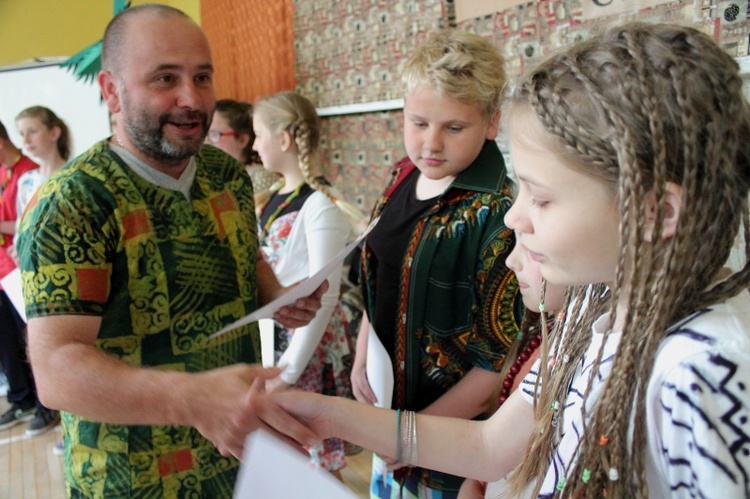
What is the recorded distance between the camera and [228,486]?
1334 millimetres

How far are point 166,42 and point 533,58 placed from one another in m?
1.43

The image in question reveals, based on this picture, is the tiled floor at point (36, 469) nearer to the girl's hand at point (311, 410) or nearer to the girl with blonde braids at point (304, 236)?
the girl with blonde braids at point (304, 236)

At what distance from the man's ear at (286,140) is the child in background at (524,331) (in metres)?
1.29

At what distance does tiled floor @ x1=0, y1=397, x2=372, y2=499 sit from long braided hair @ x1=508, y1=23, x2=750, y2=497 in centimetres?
223

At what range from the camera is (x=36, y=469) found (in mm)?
3223

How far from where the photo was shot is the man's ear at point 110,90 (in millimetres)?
1375

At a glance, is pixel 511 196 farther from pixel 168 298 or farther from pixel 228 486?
pixel 228 486

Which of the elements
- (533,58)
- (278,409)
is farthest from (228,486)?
(533,58)

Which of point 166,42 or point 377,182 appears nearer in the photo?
point 166,42

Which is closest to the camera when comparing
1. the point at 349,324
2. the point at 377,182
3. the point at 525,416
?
the point at 525,416

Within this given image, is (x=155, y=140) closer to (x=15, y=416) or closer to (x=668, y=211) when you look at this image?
(x=668, y=211)

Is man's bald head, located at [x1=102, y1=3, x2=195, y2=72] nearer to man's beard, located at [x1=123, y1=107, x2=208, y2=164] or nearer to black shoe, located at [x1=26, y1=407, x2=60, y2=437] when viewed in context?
man's beard, located at [x1=123, y1=107, x2=208, y2=164]

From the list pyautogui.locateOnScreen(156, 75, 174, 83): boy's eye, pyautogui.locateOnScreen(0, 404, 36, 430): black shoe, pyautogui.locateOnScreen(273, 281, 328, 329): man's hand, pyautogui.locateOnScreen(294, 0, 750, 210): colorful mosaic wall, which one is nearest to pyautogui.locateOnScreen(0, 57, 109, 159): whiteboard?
pyautogui.locateOnScreen(294, 0, 750, 210): colorful mosaic wall

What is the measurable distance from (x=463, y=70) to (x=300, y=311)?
0.67 m
